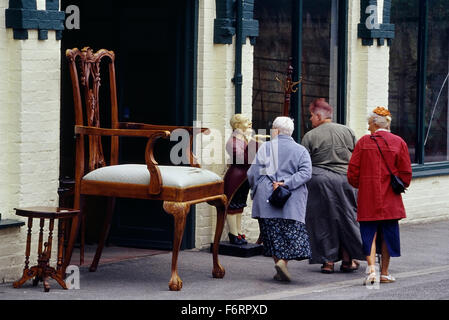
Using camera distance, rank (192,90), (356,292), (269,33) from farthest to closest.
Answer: (269,33) → (192,90) → (356,292)

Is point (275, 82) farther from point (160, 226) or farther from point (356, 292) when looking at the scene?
point (356, 292)

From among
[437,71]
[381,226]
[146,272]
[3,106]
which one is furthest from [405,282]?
[437,71]

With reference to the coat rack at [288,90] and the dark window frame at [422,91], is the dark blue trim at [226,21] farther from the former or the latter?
the dark window frame at [422,91]

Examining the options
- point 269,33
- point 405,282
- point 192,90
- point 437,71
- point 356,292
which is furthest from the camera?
point 437,71

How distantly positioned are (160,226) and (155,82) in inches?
61.1

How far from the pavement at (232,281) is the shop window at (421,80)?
2991mm

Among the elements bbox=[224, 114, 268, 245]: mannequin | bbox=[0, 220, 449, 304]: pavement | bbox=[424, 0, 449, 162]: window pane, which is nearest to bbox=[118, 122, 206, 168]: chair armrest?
bbox=[224, 114, 268, 245]: mannequin

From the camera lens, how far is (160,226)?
1166cm

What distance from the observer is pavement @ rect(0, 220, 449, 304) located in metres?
8.95

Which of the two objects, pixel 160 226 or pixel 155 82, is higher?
pixel 155 82

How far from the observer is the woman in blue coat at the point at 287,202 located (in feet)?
31.9

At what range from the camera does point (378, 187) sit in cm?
967

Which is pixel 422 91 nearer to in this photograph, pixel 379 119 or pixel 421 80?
pixel 421 80

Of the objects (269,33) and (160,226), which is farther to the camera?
(269,33)
